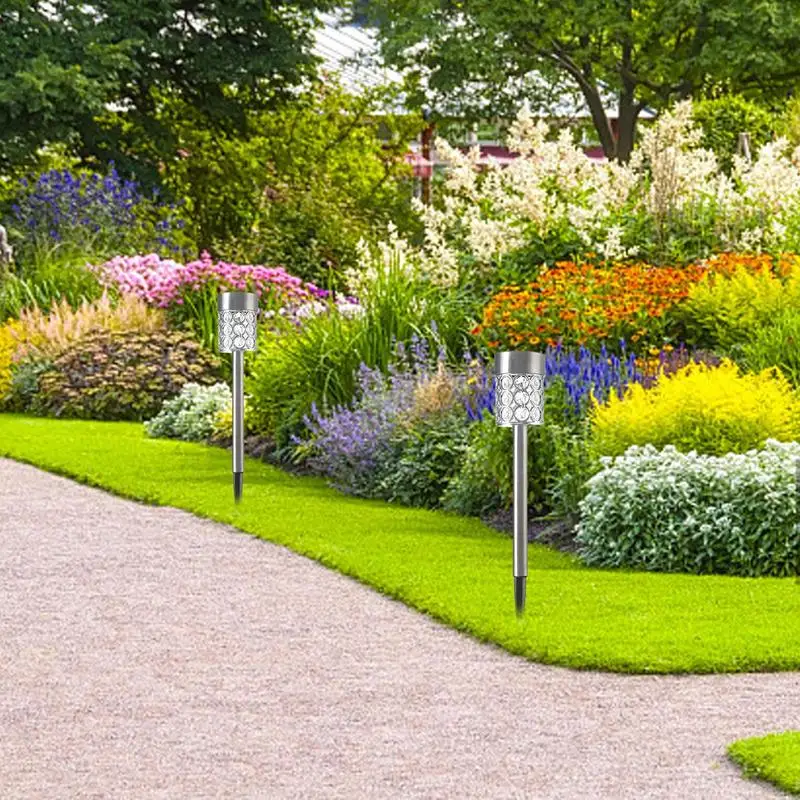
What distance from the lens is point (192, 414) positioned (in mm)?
15117

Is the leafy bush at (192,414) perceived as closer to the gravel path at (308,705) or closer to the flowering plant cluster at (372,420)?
the flowering plant cluster at (372,420)

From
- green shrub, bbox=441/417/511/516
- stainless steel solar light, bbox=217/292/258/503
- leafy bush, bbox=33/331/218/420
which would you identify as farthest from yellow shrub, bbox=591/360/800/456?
leafy bush, bbox=33/331/218/420

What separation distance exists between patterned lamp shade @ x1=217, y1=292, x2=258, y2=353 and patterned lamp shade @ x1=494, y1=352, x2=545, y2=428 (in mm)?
3650

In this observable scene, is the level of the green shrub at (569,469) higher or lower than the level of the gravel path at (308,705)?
higher

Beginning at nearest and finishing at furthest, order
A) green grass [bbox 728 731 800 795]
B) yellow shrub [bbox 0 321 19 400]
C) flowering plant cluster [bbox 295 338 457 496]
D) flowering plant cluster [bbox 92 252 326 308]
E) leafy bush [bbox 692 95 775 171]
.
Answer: green grass [bbox 728 731 800 795] → flowering plant cluster [bbox 295 338 457 496] → yellow shrub [bbox 0 321 19 400] → flowering plant cluster [bbox 92 252 326 308] → leafy bush [bbox 692 95 775 171]

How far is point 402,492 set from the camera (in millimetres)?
11875

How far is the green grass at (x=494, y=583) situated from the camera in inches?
291

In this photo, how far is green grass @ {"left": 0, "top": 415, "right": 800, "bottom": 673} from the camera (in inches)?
291

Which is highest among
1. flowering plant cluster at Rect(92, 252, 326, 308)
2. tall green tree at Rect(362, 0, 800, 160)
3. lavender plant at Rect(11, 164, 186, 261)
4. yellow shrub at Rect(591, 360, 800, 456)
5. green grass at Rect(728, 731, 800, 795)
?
tall green tree at Rect(362, 0, 800, 160)

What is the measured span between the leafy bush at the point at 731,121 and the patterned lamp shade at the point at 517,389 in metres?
21.6

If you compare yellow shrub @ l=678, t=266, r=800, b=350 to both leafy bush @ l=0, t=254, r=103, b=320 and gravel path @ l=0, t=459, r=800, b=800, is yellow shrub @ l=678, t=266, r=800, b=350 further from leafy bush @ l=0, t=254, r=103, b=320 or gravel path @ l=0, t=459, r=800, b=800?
leafy bush @ l=0, t=254, r=103, b=320

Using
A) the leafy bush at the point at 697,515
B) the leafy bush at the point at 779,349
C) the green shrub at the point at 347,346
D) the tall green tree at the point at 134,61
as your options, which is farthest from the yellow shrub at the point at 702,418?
the tall green tree at the point at 134,61

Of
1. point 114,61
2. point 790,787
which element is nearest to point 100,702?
point 790,787

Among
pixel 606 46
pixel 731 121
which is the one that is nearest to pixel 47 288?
pixel 731 121
